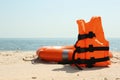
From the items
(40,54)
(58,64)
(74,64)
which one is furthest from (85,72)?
(40,54)

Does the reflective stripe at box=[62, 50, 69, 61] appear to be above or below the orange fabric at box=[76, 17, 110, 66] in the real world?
below

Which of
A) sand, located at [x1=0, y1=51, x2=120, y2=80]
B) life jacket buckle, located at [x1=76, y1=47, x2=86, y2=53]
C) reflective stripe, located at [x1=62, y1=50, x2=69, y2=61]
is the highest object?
life jacket buckle, located at [x1=76, y1=47, x2=86, y2=53]

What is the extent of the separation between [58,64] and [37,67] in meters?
0.98

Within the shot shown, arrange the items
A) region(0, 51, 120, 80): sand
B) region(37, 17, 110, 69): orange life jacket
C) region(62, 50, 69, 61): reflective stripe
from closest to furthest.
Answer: region(0, 51, 120, 80): sand < region(37, 17, 110, 69): orange life jacket < region(62, 50, 69, 61): reflective stripe

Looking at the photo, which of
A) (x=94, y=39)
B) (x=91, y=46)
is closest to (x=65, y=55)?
(x=91, y=46)

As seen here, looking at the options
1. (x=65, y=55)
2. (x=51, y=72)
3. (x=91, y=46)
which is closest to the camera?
(x=51, y=72)

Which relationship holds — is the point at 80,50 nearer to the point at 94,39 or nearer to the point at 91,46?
the point at 91,46

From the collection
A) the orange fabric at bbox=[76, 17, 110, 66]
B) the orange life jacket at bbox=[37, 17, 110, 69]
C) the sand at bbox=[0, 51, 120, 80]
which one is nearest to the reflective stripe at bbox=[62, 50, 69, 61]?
the sand at bbox=[0, 51, 120, 80]

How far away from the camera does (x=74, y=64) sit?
33.2ft

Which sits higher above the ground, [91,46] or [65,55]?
[91,46]

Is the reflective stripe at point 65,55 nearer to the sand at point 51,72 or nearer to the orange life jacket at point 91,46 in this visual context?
the sand at point 51,72

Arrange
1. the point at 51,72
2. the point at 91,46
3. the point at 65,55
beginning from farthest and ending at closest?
1. the point at 65,55
2. the point at 91,46
3. the point at 51,72

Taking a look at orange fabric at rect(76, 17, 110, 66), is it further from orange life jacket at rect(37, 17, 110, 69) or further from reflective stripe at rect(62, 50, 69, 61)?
reflective stripe at rect(62, 50, 69, 61)

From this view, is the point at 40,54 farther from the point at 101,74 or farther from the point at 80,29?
the point at 101,74
